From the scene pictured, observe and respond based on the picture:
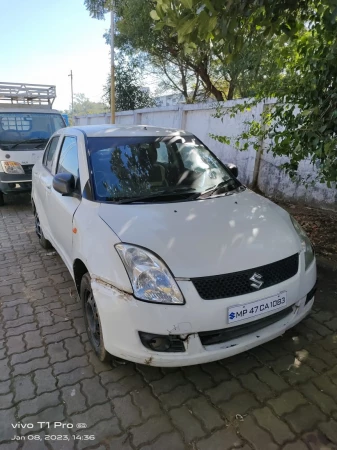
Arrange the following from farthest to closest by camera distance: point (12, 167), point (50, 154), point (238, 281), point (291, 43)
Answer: point (12, 167) < point (50, 154) < point (291, 43) < point (238, 281)

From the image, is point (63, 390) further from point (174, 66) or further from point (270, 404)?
point (174, 66)

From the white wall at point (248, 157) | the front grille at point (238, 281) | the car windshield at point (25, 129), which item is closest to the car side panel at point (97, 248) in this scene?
the front grille at point (238, 281)

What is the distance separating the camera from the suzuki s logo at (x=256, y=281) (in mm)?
2062

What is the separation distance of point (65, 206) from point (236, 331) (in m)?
1.87

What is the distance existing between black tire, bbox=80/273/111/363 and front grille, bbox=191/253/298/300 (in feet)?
2.85

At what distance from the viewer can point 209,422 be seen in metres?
1.97

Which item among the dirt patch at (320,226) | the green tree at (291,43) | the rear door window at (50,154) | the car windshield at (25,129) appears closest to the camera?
the green tree at (291,43)

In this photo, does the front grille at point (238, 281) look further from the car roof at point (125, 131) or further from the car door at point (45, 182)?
the car door at point (45, 182)

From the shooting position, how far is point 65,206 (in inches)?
118

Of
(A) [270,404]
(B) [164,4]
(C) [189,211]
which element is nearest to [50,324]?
(C) [189,211]

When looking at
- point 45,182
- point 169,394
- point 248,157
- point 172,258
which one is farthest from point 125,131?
point 248,157

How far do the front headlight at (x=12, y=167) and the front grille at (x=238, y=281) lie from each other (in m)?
5.90

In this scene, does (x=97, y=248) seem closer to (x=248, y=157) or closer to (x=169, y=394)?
(x=169, y=394)

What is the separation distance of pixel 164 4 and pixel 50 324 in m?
2.71
